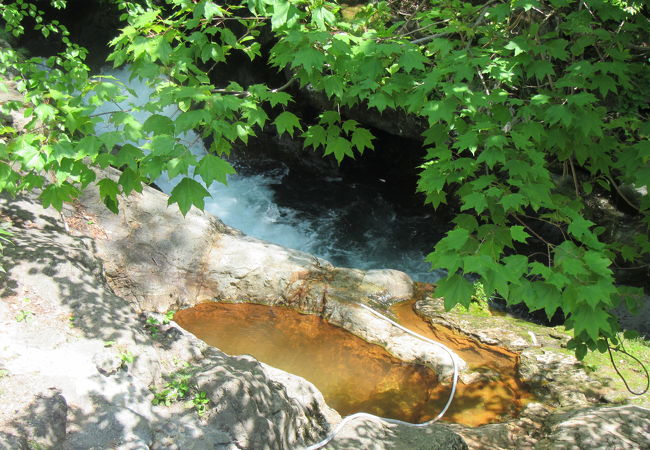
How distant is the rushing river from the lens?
31.4ft

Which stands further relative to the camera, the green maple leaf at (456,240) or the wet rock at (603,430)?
the wet rock at (603,430)

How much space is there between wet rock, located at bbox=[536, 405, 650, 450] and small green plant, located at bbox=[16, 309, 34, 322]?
4.56 m

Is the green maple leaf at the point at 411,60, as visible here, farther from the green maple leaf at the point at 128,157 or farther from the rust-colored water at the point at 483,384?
the rust-colored water at the point at 483,384

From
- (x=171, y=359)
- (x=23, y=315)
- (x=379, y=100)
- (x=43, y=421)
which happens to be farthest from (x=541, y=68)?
(x=23, y=315)

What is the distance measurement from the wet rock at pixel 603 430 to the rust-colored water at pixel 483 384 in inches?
30.8

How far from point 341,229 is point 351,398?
5.43m

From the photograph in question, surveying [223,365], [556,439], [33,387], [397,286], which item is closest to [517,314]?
[397,286]

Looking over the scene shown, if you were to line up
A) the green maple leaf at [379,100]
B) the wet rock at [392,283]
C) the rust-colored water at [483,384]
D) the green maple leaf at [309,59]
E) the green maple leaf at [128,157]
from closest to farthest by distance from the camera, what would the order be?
the green maple leaf at [128,157] → the green maple leaf at [309,59] → the green maple leaf at [379,100] → the rust-colored water at [483,384] → the wet rock at [392,283]

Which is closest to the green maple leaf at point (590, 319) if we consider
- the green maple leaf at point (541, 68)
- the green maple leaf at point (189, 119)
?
the green maple leaf at point (541, 68)

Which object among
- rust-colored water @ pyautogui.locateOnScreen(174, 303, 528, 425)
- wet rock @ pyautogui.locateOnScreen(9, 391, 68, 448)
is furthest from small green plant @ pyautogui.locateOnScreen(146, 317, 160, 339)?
rust-colored water @ pyautogui.locateOnScreen(174, 303, 528, 425)

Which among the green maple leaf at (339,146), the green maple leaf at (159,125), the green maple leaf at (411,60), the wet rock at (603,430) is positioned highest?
the green maple leaf at (411,60)

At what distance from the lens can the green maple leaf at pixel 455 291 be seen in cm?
219

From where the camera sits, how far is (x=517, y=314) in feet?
25.1

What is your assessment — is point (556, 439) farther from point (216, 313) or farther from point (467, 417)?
point (216, 313)
